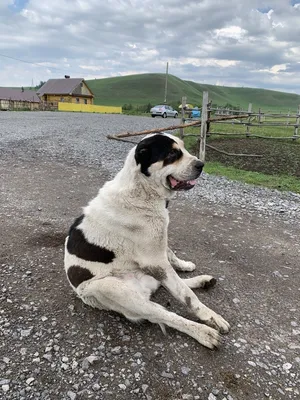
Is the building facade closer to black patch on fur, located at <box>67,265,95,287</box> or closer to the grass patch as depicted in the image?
the grass patch

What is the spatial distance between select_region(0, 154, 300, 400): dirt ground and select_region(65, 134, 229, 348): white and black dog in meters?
0.21

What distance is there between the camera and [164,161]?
10.5 feet

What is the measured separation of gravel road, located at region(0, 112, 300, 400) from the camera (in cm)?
259

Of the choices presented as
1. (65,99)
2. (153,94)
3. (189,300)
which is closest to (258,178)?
(189,300)

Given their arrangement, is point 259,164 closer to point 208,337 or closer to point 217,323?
point 217,323

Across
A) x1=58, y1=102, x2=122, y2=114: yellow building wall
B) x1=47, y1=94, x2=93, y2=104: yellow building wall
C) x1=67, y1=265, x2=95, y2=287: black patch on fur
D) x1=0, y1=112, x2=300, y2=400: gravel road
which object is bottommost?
x1=0, y1=112, x2=300, y2=400: gravel road

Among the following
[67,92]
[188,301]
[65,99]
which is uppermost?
[67,92]

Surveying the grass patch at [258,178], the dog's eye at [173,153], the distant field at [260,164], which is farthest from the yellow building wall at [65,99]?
the dog's eye at [173,153]

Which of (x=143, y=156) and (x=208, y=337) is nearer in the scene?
(x=208, y=337)

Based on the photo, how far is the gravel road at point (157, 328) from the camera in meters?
Answer: 2.59

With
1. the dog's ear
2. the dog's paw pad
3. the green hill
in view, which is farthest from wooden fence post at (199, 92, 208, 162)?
the green hill

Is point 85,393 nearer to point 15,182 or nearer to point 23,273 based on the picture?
point 23,273

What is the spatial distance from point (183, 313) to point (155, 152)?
162 cm

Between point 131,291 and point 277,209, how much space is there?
4.90m
